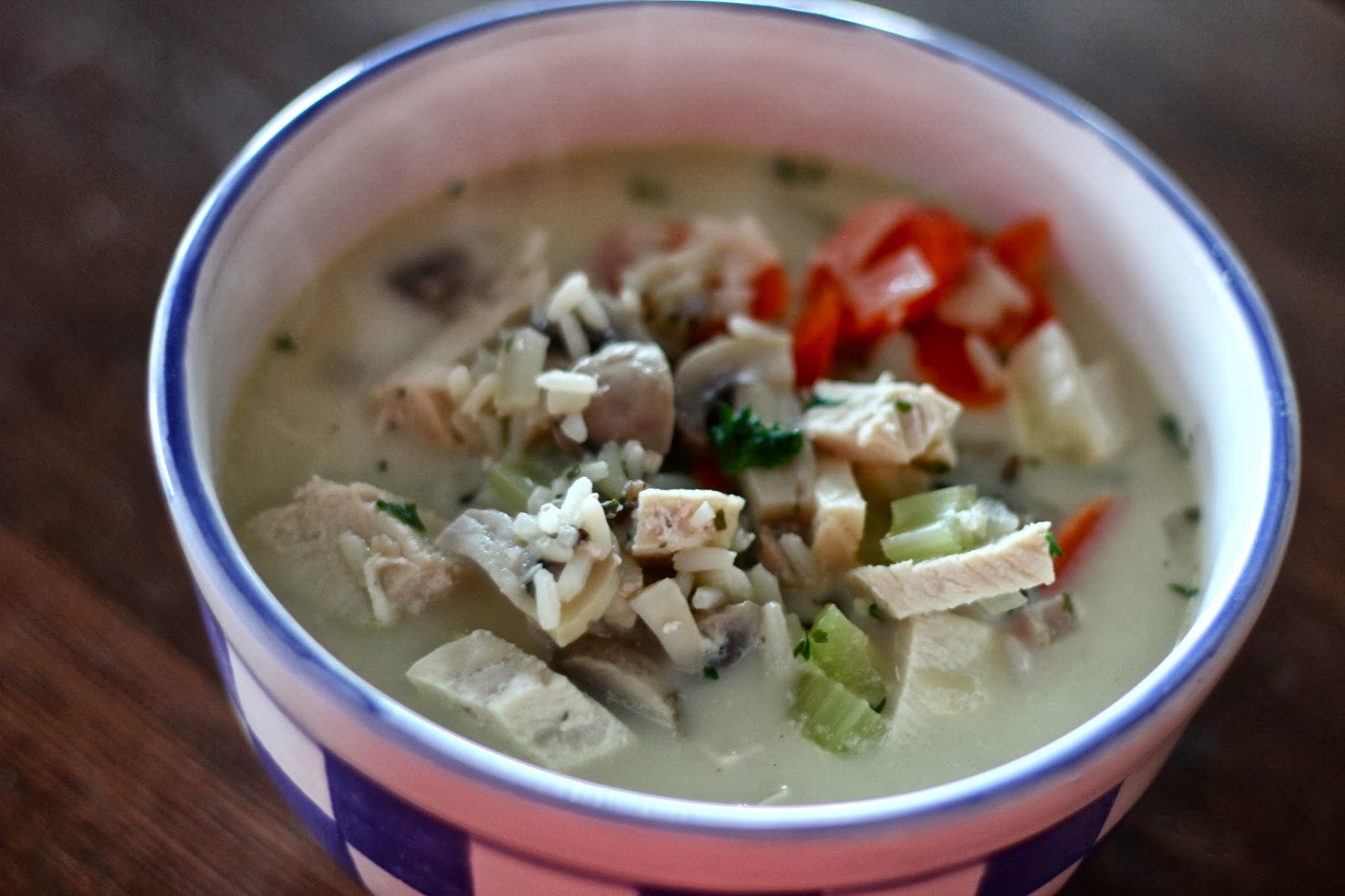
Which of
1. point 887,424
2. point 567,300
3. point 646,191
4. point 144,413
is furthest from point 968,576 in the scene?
point 144,413

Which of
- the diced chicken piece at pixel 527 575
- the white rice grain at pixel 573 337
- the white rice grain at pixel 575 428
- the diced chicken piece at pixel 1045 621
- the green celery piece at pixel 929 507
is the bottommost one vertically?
the diced chicken piece at pixel 1045 621

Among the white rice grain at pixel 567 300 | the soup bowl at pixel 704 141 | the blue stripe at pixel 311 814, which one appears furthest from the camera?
the white rice grain at pixel 567 300

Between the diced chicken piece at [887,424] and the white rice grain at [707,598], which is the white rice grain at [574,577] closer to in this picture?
the white rice grain at [707,598]

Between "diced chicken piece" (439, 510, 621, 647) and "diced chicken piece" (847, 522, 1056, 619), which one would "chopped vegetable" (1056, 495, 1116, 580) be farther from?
"diced chicken piece" (439, 510, 621, 647)

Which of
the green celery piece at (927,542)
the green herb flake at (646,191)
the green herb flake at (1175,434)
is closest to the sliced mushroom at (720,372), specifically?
the green celery piece at (927,542)

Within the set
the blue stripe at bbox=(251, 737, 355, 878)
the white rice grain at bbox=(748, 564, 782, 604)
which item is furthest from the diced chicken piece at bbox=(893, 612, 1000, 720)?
the blue stripe at bbox=(251, 737, 355, 878)

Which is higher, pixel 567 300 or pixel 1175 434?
pixel 567 300

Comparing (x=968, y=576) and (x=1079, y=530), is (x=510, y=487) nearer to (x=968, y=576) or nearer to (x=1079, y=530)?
(x=968, y=576)
